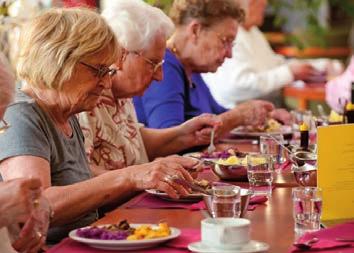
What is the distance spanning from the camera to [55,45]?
260 cm

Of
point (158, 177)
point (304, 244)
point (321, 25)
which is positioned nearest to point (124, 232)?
point (304, 244)

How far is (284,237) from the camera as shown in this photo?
7.13 ft

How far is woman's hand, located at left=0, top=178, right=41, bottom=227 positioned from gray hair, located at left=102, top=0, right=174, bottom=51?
1.45m

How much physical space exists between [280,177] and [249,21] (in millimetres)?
3379

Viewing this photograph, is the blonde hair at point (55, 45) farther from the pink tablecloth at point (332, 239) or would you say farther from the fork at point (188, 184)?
the pink tablecloth at point (332, 239)

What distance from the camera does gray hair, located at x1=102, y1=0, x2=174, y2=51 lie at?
3346 millimetres

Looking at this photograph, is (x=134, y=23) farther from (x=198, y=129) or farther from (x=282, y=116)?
(x=282, y=116)

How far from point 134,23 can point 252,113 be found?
3.83 feet

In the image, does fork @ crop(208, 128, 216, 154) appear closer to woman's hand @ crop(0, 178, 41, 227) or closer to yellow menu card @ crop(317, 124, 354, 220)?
yellow menu card @ crop(317, 124, 354, 220)

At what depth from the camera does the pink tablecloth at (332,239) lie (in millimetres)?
2041

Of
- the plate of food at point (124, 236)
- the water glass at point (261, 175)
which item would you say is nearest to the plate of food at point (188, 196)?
the water glass at point (261, 175)

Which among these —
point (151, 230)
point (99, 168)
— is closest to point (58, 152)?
point (99, 168)

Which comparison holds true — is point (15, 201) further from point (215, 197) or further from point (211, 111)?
point (211, 111)

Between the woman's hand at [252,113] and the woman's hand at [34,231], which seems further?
the woman's hand at [252,113]
